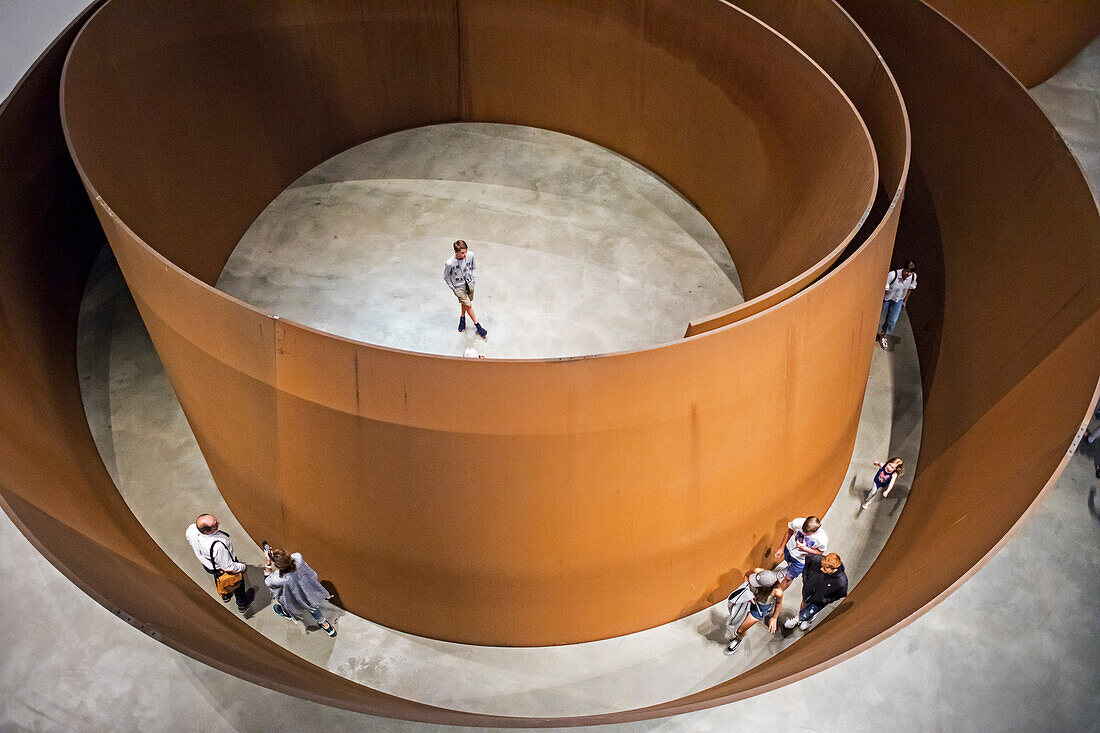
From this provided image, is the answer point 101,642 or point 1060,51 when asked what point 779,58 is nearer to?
point 1060,51

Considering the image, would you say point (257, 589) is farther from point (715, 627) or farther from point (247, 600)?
point (715, 627)

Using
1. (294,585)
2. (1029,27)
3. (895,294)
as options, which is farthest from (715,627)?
(1029,27)

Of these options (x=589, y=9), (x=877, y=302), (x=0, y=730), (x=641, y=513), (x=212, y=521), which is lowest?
(x=0, y=730)

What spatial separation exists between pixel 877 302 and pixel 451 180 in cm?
544

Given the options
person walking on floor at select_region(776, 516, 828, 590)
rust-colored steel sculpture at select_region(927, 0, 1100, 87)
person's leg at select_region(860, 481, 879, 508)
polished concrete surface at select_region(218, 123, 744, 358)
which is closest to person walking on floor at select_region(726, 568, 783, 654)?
person walking on floor at select_region(776, 516, 828, 590)

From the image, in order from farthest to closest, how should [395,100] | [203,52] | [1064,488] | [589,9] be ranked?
[395,100] → [589,9] → [203,52] → [1064,488]

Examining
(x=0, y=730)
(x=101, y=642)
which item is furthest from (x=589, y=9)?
(x=0, y=730)

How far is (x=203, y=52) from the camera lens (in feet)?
29.6

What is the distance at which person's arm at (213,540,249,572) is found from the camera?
6508 millimetres

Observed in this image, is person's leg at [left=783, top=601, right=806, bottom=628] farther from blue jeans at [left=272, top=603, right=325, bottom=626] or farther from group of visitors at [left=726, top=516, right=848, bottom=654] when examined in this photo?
blue jeans at [left=272, top=603, right=325, bottom=626]

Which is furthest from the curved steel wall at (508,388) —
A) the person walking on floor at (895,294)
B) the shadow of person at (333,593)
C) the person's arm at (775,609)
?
the person walking on floor at (895,294)

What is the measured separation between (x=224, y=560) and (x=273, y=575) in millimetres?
497

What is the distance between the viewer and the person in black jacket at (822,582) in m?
6.43

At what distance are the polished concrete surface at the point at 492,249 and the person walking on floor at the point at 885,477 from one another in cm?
238
